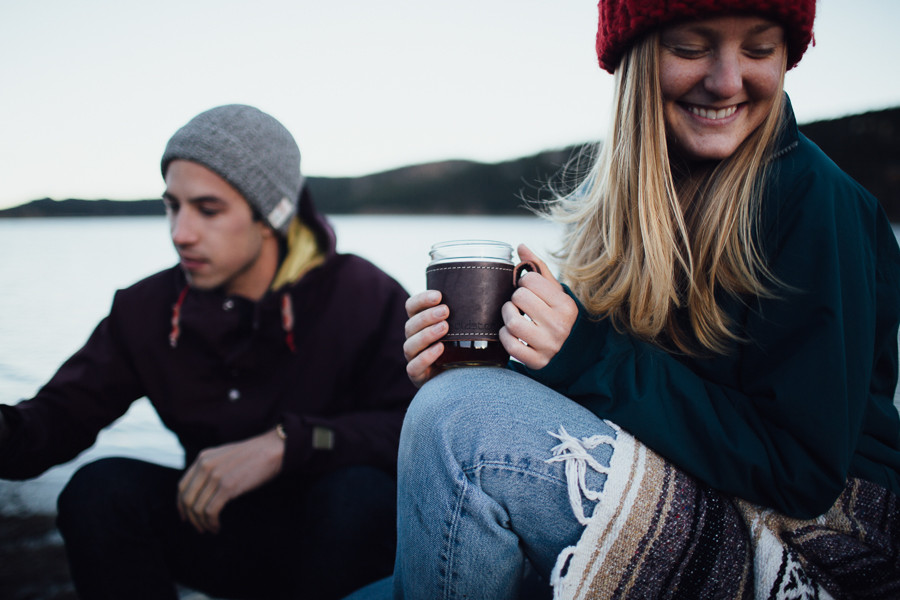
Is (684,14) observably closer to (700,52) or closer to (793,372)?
(700,52)

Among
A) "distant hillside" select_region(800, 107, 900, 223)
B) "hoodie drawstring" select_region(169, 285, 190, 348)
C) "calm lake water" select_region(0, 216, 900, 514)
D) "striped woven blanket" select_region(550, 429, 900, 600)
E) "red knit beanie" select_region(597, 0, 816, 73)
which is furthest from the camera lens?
"distant hillside" select_region(800, 107, 900, 223)

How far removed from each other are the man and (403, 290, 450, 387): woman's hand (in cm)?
57

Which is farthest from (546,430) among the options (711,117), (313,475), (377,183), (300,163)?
(377,183)

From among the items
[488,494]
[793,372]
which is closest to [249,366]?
[488,494]

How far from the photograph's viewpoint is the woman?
0.99 metres

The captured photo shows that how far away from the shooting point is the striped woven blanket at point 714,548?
0.98m

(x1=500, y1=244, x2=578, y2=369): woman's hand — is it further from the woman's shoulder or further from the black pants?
the black pants

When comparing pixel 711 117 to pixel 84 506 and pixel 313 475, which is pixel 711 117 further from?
pixel 84 506

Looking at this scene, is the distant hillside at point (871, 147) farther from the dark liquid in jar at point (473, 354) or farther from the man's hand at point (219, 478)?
the man's hand at point (219, 478)

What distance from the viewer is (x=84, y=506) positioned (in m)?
1.52

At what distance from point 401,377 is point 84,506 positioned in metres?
0.98

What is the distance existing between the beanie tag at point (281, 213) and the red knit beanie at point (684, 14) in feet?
4.32

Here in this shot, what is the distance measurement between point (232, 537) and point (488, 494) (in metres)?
1.02

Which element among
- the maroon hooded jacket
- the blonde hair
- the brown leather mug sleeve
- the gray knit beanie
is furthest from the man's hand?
the blonde hair
